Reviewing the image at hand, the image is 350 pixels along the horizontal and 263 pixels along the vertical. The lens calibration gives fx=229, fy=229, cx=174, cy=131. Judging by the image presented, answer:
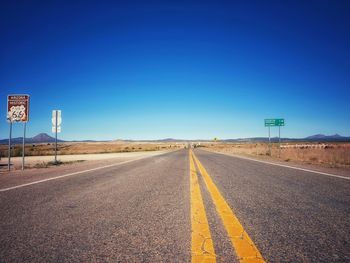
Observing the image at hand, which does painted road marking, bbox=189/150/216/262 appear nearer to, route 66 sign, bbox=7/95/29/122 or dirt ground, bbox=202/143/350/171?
route 66 sign, bbox=7/95/29/122

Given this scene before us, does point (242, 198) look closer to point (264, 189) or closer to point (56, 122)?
point (264, 189)

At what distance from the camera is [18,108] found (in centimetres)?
1098

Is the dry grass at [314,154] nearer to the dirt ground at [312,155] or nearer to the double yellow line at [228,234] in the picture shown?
A: the dirt ground at [312,155]

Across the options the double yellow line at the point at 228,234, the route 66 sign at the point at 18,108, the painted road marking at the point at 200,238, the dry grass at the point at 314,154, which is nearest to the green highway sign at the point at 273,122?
the dry grass at the point at 314,154

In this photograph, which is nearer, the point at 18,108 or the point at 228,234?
the point at 228,234

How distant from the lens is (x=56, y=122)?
14883mm

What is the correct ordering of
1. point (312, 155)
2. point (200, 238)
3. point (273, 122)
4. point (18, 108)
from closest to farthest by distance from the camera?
point (200, 238) → point (18, 108) → point (312, 155) → point (273, 122)

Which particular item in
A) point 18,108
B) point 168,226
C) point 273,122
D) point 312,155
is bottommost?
point 312,155

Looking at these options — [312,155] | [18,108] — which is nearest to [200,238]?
[18,108]

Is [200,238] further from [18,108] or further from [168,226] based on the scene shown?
[18,108]

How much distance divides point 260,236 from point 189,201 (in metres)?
1.83

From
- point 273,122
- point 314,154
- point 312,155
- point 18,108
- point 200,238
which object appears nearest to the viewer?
point 200,238

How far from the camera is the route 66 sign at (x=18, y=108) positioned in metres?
10.9

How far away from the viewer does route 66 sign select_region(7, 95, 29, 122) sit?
10914 mm
